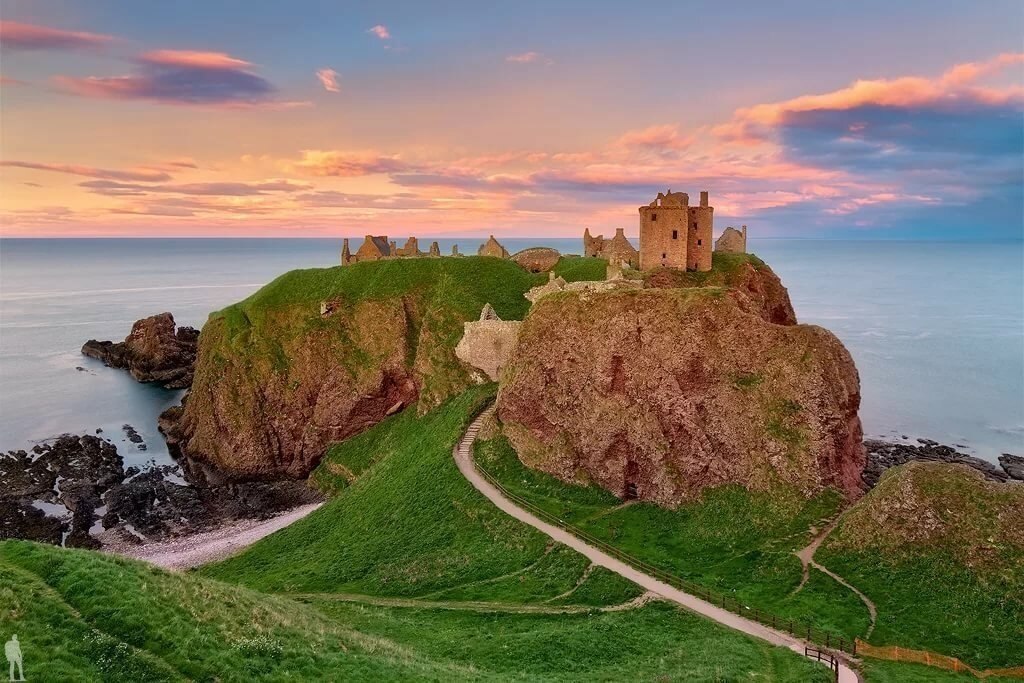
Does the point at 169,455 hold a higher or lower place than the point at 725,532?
lower

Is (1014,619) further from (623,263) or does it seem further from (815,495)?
(623,263)

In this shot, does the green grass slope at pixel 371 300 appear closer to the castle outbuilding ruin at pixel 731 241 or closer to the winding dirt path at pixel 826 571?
the castle outbuilding ruin at pixel 731 241

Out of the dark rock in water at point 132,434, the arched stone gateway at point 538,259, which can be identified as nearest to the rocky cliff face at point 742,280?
the arched stone gateway at point 538,259

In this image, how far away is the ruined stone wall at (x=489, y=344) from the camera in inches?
2689

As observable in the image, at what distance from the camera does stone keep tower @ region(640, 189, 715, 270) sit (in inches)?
2653

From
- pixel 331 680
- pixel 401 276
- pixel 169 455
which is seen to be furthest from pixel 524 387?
pixel 169 455

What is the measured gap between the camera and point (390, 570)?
147ft

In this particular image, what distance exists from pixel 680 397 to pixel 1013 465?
51.5 meters

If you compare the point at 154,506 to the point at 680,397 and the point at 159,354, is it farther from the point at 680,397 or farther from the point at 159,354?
the point at 159,354

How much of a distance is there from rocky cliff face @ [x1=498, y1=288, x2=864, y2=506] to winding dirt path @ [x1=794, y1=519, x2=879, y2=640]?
3731 millimetres

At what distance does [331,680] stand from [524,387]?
33.2 metres

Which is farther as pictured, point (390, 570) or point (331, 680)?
point (390, 570)

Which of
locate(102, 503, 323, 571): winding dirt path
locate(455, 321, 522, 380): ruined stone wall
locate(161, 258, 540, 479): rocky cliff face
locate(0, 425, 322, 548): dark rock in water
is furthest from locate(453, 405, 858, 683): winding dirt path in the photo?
locate(0, 425, 322, 548): dark rock in water

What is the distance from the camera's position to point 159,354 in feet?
394
